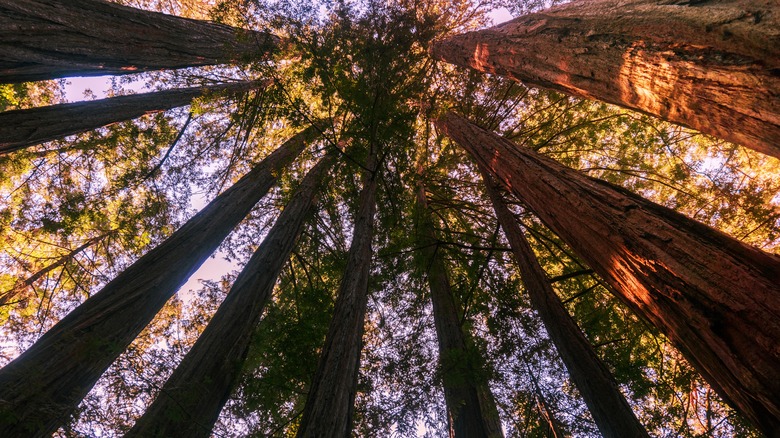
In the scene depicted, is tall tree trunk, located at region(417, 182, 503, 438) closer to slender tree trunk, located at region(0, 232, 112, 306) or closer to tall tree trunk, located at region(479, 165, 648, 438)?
tall tree trunk, located at region(479, 165, 648, 438)

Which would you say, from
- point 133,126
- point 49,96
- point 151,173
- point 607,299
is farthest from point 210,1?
point 607,299

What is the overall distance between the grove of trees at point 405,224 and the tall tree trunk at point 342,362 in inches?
0.8

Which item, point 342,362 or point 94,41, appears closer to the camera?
point 342,362

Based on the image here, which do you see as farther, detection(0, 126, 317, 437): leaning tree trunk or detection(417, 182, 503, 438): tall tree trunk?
detection(417, 182, 503, 438): tall tree trunk

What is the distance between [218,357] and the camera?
13.7ft

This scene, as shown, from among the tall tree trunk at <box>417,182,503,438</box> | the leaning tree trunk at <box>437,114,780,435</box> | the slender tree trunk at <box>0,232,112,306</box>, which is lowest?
the leaning tree trunk at <box>437,114,780,435</box>

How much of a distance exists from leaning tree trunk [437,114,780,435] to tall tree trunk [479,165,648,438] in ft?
4.03

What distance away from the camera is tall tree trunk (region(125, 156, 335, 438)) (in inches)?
126

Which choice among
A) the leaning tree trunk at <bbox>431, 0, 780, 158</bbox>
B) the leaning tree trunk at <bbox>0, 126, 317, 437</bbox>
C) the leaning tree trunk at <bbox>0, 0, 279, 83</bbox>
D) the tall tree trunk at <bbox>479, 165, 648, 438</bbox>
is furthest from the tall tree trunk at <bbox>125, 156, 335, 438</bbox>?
the leaning tree trunk at <bbox>431, 0, 780, 158</bbox>

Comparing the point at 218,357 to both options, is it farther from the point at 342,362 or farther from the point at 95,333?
the point at 342,362

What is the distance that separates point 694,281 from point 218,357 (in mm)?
4701

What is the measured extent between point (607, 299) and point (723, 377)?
21.4ft

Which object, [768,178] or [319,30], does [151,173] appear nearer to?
[319,30]

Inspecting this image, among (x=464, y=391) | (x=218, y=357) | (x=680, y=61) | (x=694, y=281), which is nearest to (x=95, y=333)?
(x=218, y=357)
